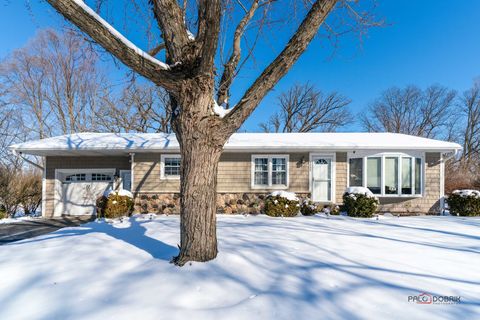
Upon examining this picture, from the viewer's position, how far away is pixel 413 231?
16.3 feet

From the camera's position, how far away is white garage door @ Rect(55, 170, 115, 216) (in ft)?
32.8

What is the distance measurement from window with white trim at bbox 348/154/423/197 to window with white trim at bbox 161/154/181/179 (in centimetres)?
746

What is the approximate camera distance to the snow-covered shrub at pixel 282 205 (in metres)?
7.72

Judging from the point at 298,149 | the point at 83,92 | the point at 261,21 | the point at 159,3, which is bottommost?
the point at 298,149

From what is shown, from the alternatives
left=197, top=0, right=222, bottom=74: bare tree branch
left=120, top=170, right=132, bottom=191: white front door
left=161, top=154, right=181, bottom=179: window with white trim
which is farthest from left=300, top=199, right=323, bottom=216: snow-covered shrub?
left=120, top=170, right=132, bottom=191: white front door

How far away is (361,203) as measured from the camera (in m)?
7.77

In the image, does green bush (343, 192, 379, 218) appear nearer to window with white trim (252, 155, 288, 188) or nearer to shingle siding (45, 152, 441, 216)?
shingle siding (45, 152, 441, 216)

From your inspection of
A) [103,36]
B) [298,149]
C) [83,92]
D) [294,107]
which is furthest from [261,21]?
[294,107]

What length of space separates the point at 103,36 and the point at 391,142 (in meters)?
10.0

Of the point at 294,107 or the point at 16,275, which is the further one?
the point at 294,107

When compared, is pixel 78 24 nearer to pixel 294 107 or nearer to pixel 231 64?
pixel 231 64

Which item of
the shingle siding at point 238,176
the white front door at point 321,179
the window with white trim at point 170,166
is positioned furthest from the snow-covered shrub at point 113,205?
the white front door at point 321,179

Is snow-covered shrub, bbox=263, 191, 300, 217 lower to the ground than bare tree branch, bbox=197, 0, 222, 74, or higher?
lower

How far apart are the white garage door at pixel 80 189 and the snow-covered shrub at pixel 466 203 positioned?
43.6ft
